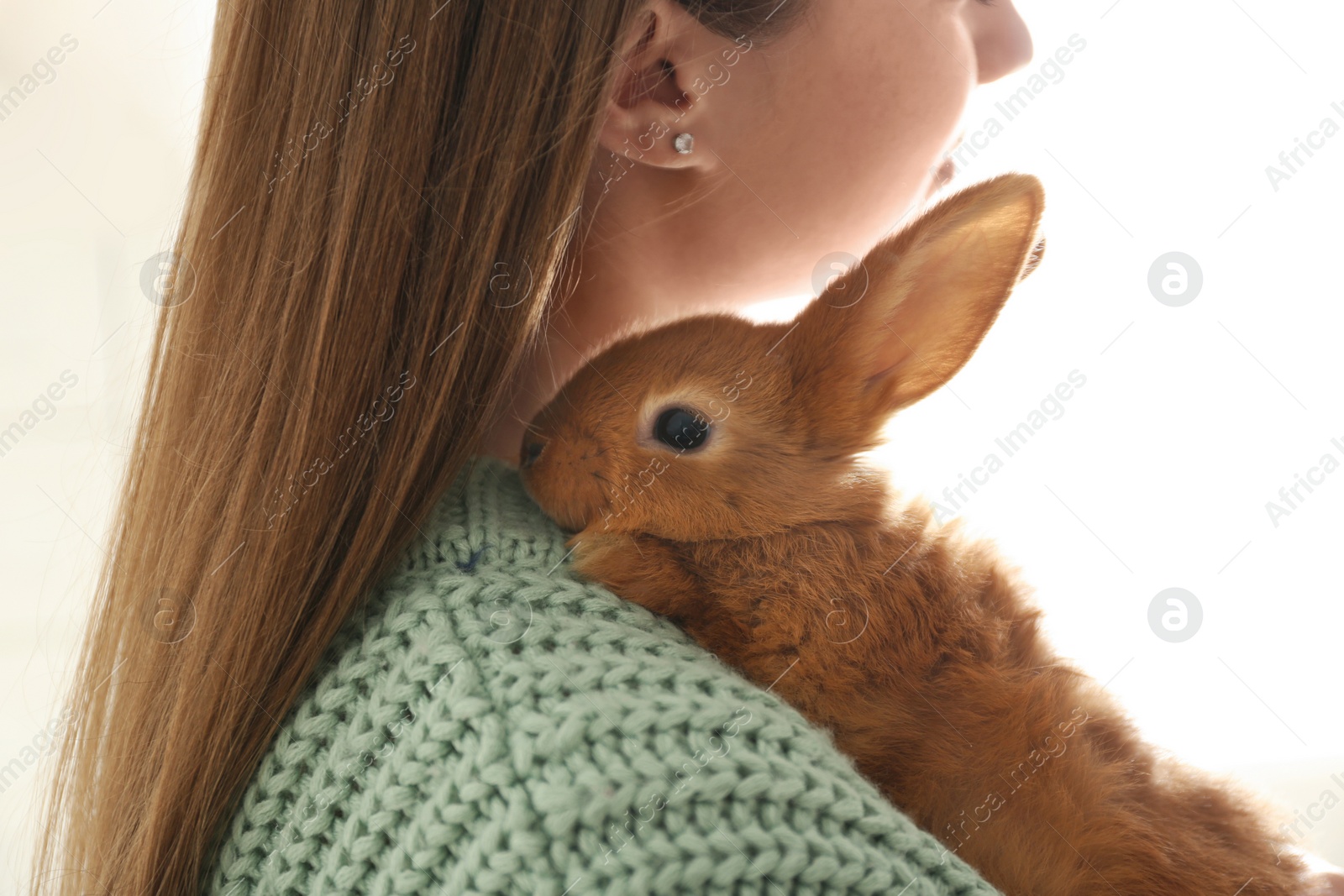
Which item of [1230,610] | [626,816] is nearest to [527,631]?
[626,816]

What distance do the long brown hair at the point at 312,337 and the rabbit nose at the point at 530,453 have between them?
0.11 metres

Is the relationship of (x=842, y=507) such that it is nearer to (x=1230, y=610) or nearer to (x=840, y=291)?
(x=840, y=291)

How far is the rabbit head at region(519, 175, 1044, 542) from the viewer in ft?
2.53

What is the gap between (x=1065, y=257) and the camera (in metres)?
1.54

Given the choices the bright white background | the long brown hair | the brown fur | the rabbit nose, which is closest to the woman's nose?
the bright white background

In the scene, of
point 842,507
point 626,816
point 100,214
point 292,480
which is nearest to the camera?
point 626,816

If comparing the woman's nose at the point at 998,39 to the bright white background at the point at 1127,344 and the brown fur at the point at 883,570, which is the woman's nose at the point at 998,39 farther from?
the brown fur at the point at 883,570

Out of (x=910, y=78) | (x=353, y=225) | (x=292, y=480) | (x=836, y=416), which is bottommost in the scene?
(x=292, y=480)

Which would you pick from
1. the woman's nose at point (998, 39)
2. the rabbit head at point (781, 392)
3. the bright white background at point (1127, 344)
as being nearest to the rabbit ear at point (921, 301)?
the rabbit head at point (781, 392)

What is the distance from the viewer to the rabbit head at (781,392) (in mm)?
772

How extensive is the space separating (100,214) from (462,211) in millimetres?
947

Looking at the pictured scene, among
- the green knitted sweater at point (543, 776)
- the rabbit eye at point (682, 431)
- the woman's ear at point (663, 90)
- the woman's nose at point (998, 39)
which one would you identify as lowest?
the green knitted sweater at point (543, 776)

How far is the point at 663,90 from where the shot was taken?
90 cm

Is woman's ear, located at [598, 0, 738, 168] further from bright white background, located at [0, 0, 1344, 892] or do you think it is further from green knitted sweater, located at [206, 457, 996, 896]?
bright white background, located at [0, 0, 1344, 892]
